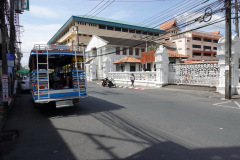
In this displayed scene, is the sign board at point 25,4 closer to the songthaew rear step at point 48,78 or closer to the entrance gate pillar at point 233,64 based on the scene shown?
the songthaew rear step at point 48,78

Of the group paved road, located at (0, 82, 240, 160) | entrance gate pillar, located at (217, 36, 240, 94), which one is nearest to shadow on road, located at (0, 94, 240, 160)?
paved road, located at (0, 82, 240, 160)

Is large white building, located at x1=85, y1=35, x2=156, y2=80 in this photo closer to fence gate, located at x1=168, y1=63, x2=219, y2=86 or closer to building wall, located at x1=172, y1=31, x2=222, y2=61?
fence gate, located at x1=168, y1=63, x2=219, y2=86

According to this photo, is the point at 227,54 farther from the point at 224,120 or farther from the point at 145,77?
Result: the point at 145,77

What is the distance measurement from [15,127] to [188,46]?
54339 millimetres

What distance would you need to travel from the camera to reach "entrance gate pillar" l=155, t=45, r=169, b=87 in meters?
16.6

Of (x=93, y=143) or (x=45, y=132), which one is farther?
(x=45, y=132)

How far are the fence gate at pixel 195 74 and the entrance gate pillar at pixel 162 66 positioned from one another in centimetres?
55

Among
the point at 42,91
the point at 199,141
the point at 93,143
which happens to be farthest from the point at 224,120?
the point at 42,91

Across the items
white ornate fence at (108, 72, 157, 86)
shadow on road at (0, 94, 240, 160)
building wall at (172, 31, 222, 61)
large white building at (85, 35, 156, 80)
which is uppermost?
building wall at (172, 31, 222, 61)

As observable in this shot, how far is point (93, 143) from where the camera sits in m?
4.14

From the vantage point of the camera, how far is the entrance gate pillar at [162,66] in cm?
1664

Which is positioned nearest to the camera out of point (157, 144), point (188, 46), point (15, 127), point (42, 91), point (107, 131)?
point (157, 144)

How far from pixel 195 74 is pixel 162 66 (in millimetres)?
3217

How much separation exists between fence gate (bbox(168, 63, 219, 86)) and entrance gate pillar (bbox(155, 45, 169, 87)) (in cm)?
55
